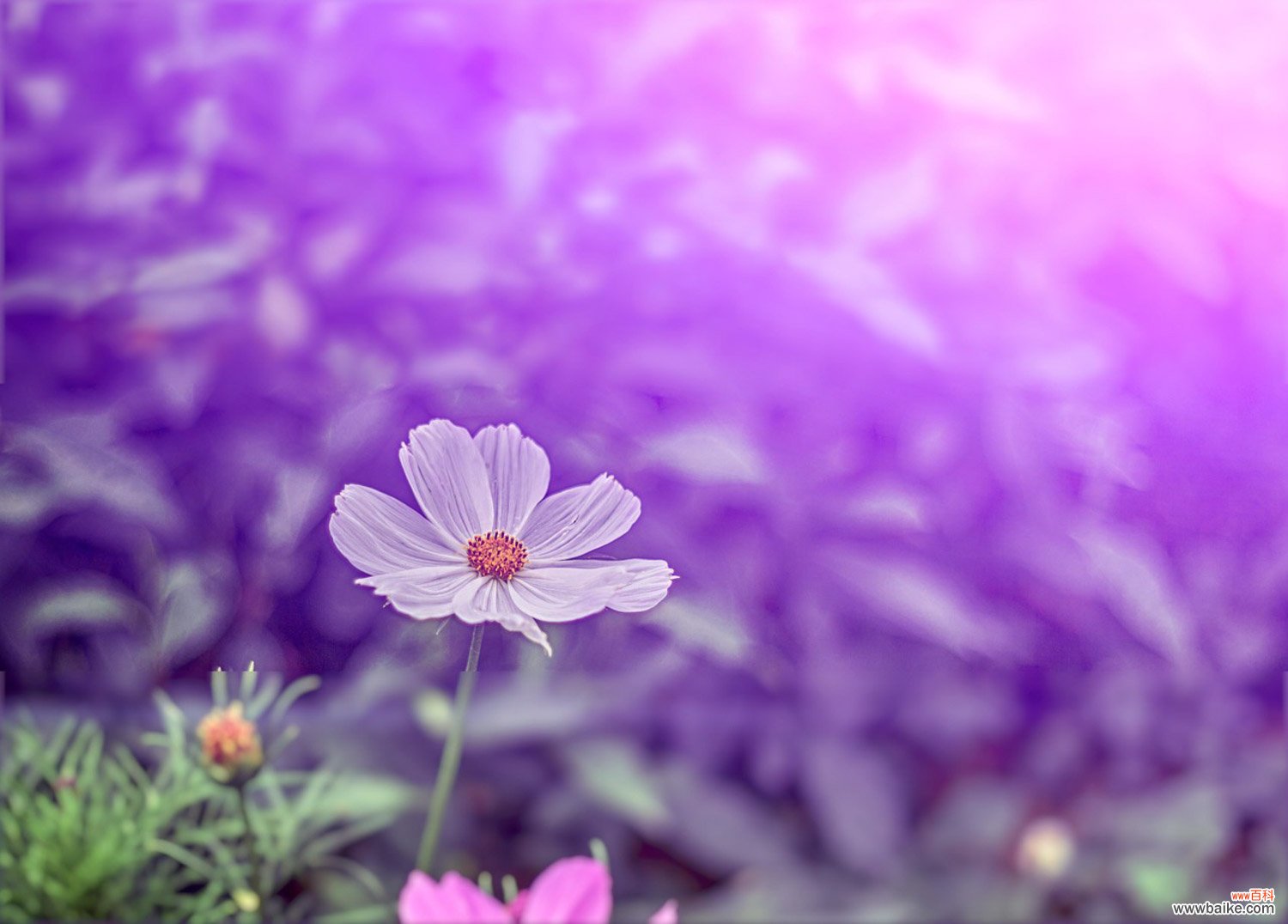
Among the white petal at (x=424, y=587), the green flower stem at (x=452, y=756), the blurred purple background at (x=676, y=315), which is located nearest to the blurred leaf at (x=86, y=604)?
the blurred purple background at (x=676, y=315)

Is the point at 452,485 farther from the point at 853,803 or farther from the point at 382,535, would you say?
the point at 853,803

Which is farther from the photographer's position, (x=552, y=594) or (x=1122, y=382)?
(x=1122, y=382)

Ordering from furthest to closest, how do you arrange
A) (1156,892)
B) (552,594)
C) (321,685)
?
(1156,892) < (321,685) < (552,594)

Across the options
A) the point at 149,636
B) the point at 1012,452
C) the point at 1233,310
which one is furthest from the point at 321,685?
the point at 1233,310

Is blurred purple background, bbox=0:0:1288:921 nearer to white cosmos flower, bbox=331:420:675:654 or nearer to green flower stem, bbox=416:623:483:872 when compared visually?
green flower stem, bbox=416:623:483:872

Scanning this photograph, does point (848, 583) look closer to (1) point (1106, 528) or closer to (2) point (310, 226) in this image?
(1) point (1106, 528)

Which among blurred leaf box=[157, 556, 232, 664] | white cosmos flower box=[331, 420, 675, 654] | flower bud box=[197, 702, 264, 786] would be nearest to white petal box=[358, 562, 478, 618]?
white cosmos flower box=[331, 420, 675, 654]

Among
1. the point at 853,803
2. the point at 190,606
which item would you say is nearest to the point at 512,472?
the point at 190,606
